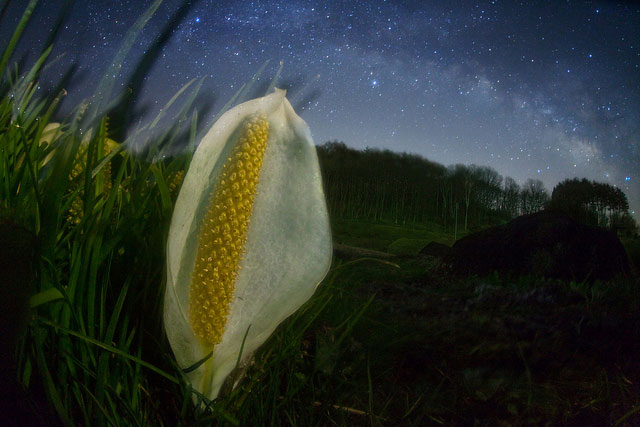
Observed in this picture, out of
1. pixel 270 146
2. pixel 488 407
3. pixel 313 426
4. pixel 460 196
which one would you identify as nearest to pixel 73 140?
pixel 270 146

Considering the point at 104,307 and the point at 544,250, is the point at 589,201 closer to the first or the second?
the point at 544,250

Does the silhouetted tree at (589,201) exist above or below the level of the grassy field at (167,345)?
above

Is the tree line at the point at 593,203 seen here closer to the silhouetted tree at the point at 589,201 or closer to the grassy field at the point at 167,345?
the silhouetted tree at the point at 589,201

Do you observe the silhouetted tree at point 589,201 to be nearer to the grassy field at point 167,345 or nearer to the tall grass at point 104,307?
the grassy field at point 167,345

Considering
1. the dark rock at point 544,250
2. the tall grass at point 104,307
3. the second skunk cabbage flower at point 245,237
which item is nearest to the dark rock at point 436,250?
the dark rock at point 544,250

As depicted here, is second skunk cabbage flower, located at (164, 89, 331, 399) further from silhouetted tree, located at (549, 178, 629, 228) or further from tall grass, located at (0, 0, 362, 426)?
silhouetted tree, located at (549, 178, 629, 228)

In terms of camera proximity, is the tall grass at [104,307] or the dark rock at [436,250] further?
the dark rock at [436,250]

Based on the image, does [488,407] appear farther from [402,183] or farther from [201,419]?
[402,183]

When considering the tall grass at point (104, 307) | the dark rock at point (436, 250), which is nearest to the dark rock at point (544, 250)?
the dark rock at point (436, 250)
